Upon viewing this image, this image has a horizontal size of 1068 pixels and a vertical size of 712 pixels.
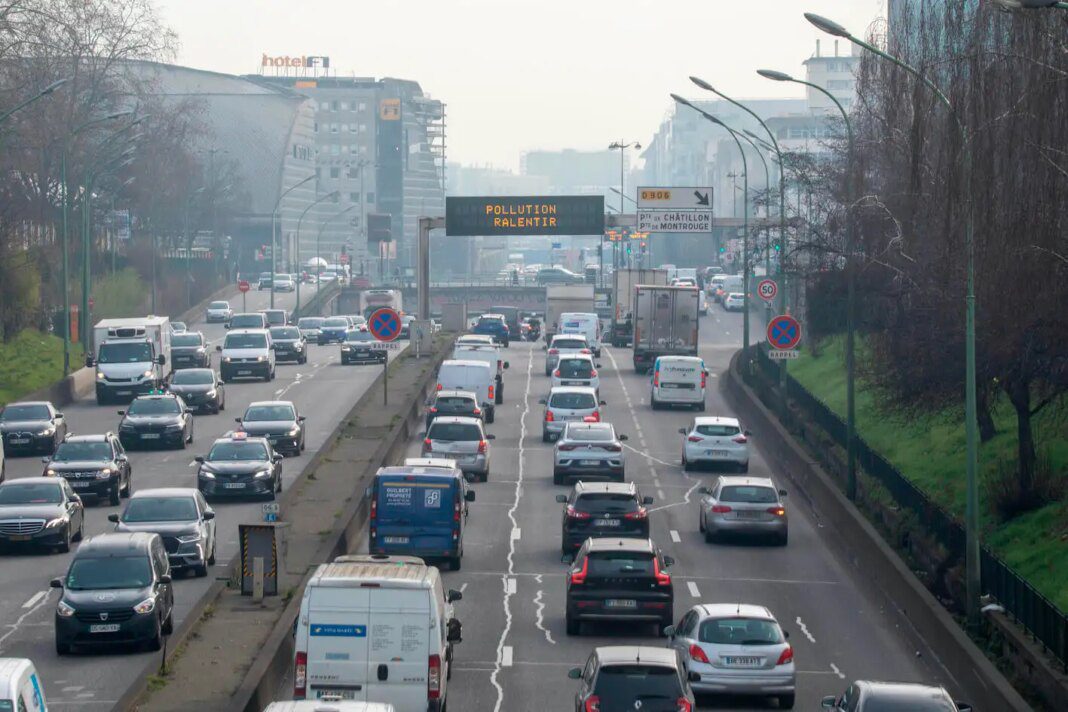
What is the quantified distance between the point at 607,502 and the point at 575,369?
1012 inches

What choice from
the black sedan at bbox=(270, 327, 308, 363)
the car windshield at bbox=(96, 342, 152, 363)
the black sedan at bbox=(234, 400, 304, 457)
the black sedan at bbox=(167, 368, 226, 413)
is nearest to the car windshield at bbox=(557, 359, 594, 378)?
the black sedan at bbox=(167, 368, 226, 413)

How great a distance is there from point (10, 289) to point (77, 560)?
46552 mm

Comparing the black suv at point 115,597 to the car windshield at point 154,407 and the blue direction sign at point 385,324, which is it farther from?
the car windshield at point 154,407

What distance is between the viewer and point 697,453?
4169cm

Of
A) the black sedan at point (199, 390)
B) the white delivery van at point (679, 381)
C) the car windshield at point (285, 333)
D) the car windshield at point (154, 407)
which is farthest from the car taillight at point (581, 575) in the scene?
the car windshield at point (285, 333)

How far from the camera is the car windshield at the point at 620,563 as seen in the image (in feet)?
77.5

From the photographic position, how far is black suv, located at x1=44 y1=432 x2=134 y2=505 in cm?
3462

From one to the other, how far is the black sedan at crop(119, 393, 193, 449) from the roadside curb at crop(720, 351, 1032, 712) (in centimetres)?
1540

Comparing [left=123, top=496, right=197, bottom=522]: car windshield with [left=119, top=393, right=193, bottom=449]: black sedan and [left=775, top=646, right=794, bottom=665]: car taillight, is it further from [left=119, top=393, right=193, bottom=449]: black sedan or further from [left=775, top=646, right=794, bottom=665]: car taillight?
[left=119, top=393, right=193, bottom=449]: black sedan

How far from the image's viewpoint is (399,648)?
1716 cm

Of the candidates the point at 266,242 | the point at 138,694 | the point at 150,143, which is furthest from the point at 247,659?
the point at 266,242

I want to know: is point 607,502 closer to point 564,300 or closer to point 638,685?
point 638,685

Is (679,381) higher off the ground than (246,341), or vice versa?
(246,341)

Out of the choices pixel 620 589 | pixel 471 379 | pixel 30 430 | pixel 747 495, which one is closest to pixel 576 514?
pixel 747 495
